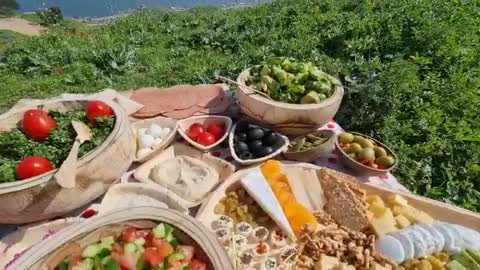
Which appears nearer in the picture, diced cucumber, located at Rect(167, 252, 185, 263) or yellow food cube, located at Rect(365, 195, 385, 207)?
diced cucumber, located at Rect(167, 252, 185, 263)

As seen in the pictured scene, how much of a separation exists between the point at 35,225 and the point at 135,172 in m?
0.82

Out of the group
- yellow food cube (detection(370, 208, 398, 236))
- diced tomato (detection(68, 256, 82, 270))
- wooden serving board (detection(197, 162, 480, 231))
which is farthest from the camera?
wooden serving board (detection(197, 162, 480, 231))

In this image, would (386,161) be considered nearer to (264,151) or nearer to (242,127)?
(264,151)

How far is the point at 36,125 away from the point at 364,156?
2.52 m

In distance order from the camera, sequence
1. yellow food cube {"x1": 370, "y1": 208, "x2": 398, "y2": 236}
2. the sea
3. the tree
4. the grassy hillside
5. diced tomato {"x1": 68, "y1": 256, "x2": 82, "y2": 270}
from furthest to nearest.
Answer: the sea, the tree, the grassy hillside, yellow food cube {"x1": 370, "y1": 208, "x2": 398, "y2": 236}, diced tomato {"x1": 68, "y1": 256, "x2": 82, "y2": 270}

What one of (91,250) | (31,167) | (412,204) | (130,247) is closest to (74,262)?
(91,250)

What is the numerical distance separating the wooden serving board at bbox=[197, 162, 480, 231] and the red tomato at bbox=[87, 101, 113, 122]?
989 mm

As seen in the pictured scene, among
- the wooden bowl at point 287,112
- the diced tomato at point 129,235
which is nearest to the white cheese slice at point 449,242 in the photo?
the wooden bowl at point 287,112

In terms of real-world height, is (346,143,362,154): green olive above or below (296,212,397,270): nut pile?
above

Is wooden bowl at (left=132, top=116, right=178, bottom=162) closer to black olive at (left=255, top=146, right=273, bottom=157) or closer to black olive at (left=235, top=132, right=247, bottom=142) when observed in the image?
black olive at (left=235, top=132, right=247, bottom=142)

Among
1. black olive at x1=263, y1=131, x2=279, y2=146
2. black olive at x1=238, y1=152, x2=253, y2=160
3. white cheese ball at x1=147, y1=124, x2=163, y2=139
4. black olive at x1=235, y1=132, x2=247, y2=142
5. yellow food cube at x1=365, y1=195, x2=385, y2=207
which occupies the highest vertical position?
black olive at x1=263, y1=131, x2=279, y2=146

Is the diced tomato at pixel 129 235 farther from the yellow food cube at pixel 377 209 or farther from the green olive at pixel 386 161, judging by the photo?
the green olive at pixel 386 161

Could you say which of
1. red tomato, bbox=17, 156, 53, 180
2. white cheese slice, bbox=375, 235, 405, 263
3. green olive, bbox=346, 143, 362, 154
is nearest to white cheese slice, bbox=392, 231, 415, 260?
white cheese slice, bbox=375, 235, 405, 263

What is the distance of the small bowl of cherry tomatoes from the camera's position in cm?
413
